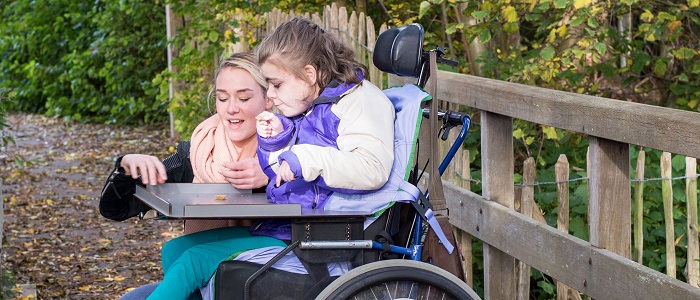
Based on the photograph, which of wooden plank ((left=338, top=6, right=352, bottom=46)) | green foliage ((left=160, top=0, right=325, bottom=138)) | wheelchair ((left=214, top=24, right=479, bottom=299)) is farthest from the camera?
green foliage ((left=160, top=0, right=325, bottom=138))

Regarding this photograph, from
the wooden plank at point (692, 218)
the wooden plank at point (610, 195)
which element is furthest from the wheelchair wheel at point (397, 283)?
the wooden plank at point (692, 218)

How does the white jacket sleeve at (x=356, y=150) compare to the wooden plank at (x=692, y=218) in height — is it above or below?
above

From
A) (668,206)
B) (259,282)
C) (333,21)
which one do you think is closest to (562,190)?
(668,206)

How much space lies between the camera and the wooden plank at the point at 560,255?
3111mm

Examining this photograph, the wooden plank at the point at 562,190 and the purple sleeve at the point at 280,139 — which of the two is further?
the wooden plank at the point at 562,190

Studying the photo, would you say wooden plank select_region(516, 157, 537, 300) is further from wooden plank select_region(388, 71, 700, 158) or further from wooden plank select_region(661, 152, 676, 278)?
wooden plank select_region(661, 152, 676, 278)

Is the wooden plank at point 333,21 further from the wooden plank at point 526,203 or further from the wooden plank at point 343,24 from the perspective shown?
the wooden plank at point 526,203

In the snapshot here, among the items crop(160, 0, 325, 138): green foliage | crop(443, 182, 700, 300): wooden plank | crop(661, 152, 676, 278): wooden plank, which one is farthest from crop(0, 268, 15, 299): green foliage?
crop(160, 0, 325, 138): green foliage

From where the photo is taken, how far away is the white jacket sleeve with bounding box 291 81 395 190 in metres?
2.81

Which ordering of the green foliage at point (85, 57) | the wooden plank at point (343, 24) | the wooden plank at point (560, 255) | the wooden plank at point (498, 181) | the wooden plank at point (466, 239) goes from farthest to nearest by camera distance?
1. the green foliage at point (85, 57)
2. the wooden plank at point (343, 24)
3. the wooden plank at point (466, 239)
4. the wooden plank at point (498, 181)
5. the wooden plank at point (560, 255)

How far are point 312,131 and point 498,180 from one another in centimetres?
128

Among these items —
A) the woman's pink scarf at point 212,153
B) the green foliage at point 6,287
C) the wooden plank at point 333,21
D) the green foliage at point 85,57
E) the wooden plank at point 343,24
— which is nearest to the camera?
the woman's pink scarf at point 212,153

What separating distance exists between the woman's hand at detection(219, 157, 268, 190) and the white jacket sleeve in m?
0.28

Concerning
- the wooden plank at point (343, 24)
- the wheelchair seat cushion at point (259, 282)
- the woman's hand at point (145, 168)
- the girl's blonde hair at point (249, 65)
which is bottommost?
the wheelchair seat cushion at point (259, 282)
